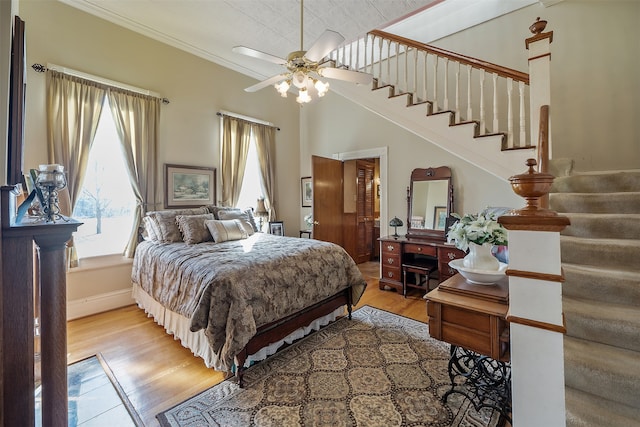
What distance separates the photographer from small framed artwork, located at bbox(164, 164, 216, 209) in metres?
3.69

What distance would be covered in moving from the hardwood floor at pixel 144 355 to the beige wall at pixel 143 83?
558 mm

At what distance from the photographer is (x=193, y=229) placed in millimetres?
3100

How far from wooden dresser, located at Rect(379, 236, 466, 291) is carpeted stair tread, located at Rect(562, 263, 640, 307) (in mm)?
1703

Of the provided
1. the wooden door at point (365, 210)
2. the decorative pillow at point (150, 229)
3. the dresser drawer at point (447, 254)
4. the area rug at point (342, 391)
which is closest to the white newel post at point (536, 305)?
the area rug at point (342, 391)

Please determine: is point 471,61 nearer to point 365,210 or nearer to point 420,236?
point 420,236

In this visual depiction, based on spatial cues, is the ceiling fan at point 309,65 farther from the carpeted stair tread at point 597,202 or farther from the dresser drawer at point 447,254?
the dresser drawer at point 447,254

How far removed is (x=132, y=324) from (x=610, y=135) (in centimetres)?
554

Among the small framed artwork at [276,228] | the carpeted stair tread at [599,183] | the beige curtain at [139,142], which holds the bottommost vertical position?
the small framed artwork at [276,228]

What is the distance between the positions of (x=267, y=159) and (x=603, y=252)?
436cm

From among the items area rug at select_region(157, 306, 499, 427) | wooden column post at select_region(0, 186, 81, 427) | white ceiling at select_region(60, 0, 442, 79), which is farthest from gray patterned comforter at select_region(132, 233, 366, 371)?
white ceiling at select_region(60, 0, 442, 79)

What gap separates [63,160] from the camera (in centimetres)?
285

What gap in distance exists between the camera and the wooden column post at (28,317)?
1.02m

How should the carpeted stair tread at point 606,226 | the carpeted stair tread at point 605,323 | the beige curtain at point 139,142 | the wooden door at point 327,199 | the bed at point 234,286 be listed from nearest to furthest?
the carpeted stair tread at point 605,323 → the carpeted stair tread at point 606,226 → the bed at point 234,286 → the beige curtain at point 139,142 → the wooden door at point 327,199

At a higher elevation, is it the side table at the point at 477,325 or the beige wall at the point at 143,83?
the beige wall at the point at 143,83
